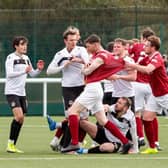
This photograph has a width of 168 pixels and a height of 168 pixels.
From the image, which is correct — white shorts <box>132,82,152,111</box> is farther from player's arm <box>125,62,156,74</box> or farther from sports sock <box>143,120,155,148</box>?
player's arm <box>125,62,156,74</box>

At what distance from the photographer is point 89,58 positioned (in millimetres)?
15219

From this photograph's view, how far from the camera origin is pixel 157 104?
50.2 feet

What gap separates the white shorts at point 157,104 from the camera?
15.2 m

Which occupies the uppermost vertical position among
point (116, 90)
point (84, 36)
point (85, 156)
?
point (84, 36)

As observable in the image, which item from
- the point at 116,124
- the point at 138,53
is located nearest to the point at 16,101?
the point at 116,124

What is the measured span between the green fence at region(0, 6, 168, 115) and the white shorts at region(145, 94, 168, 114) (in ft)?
35.6

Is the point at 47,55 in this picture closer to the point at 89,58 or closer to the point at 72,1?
the point at 89,58

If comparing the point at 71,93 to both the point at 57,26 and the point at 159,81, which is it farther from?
the point at 57,26

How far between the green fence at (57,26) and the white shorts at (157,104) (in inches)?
428

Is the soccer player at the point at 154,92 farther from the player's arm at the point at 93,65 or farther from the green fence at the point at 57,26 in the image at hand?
the green fence at the point at 57,26

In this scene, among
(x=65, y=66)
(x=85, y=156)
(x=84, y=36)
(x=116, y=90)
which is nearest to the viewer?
(x=85, y=156)

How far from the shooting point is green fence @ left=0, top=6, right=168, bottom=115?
86.1ft

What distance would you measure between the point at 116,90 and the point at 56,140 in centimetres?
159

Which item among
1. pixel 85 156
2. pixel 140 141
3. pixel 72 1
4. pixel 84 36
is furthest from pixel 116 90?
pixel 72 1
